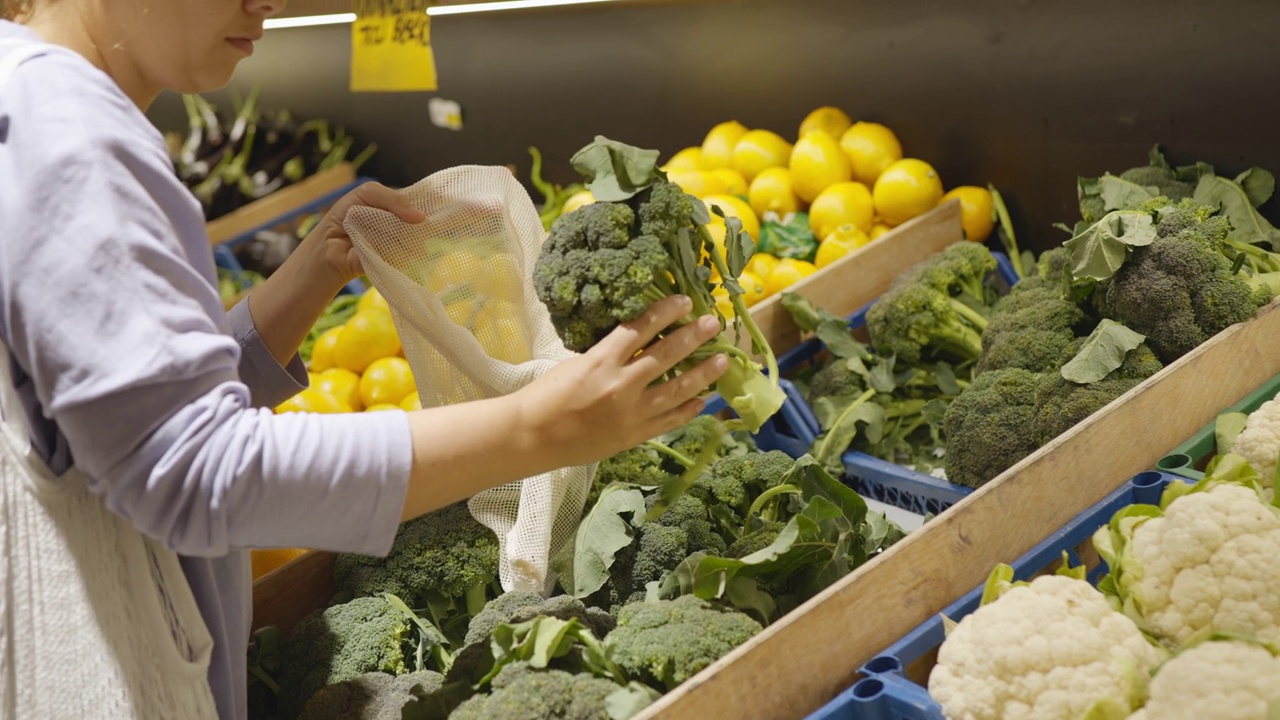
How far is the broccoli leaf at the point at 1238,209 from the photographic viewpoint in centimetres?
194

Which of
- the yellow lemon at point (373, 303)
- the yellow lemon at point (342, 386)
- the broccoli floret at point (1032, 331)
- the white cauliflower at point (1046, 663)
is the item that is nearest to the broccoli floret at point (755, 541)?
the white cauliflower at point (1046, 663)

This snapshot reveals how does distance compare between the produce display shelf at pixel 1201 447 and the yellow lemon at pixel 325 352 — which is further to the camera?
the yellow lemon at pixel 325 352

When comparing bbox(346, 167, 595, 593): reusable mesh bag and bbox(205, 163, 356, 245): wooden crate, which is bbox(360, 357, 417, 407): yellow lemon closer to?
bbox(346, 167, 595, 593): reusable mesh bag

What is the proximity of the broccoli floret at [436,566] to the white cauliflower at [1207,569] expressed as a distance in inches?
35.1

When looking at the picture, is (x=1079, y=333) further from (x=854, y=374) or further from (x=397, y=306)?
(x=397, y=306)

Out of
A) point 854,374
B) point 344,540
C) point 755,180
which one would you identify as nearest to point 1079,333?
point 854,374

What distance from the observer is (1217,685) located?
104 centimetres

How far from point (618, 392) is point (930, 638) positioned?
509 millimetres

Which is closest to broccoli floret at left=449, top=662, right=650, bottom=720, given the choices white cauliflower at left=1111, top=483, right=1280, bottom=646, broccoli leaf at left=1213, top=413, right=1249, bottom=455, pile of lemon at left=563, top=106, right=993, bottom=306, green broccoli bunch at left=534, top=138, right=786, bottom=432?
green broccoli bunch at left=534, top=138, right=786, bottom=432

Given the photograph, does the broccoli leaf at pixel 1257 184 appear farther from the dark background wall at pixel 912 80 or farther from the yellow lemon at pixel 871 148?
the yellow lemon at pixel 871 148

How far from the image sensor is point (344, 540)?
108 cm

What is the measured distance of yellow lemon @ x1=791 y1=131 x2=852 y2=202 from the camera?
104 inches

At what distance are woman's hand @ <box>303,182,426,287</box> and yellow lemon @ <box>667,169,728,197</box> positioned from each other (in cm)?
121

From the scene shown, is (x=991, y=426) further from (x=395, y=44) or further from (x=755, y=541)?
(x=395, y=44)
